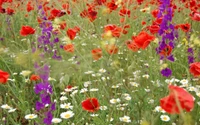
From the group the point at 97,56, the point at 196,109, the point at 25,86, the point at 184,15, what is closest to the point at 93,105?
the point at 97,56

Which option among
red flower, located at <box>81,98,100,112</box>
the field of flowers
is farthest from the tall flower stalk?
red flower, located at <box>81,98,100,112</box>

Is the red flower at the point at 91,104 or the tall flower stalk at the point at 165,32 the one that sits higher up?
the tall flower stalk at the point at 165,32

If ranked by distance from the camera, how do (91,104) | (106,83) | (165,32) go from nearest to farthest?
(91,104), (165,32), (106,83)

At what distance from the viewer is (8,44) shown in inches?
126

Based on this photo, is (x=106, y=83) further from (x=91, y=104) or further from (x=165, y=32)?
(x=91, y=104)

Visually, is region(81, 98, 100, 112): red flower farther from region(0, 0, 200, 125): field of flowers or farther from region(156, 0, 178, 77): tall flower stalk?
region(156, 0, 178, 77): tall flower stalk

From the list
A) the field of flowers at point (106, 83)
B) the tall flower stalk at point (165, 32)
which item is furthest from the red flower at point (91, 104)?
the tall flower stalk at point (165, 32)

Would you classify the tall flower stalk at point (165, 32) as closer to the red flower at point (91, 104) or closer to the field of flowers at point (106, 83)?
the field of flowers at point (106, 83)

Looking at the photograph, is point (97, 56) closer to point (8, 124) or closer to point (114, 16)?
point (8, 124)

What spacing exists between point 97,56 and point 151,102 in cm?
37

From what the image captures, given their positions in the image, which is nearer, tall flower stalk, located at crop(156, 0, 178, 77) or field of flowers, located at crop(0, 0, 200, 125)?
field of flowers, located at crop(0, 0, 200, 125)

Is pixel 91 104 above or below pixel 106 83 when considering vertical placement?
above

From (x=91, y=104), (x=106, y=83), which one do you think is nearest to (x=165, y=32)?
(x=106, y=83)

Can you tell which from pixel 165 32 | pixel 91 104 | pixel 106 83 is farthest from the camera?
pixel 106 83
